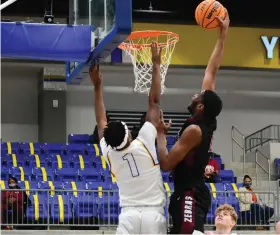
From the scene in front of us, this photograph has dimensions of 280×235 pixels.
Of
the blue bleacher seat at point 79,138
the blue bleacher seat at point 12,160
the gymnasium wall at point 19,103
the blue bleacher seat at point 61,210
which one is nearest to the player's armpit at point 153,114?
the blue bleacher seat at point 61,210

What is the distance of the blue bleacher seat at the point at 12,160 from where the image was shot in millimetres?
16781

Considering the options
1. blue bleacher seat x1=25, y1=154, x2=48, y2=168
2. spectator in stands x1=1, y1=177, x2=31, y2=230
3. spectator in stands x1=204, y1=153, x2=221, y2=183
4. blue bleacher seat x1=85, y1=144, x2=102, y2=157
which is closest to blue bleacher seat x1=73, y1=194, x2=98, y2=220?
spectator in stands x1=1, y1=177, x2=31, y2=230

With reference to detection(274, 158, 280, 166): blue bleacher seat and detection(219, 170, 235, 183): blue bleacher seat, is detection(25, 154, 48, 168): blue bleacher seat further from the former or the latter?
detection(274, 158, 280, 166): blue bleacher seat

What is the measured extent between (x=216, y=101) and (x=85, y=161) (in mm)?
11784

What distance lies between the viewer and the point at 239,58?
21250 mm

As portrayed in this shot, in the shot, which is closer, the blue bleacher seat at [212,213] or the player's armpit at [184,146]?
the player's armpit at [184,146]

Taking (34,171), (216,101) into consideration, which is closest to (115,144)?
(216,101)

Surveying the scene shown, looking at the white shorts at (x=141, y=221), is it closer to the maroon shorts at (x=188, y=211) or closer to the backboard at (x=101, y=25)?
the maroon shorts at (x=188, y=211)

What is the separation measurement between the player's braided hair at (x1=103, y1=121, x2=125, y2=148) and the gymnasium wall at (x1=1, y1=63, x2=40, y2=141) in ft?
51.8

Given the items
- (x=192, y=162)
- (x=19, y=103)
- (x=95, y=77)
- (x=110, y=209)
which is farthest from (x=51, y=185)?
(x=192, y=162)

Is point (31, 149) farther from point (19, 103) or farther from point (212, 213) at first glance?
point (212, 213)

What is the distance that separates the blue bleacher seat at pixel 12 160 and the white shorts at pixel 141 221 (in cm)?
1107

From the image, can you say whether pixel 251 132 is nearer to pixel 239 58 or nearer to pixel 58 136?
pixel 239 58

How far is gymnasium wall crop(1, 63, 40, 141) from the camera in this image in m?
21.4
